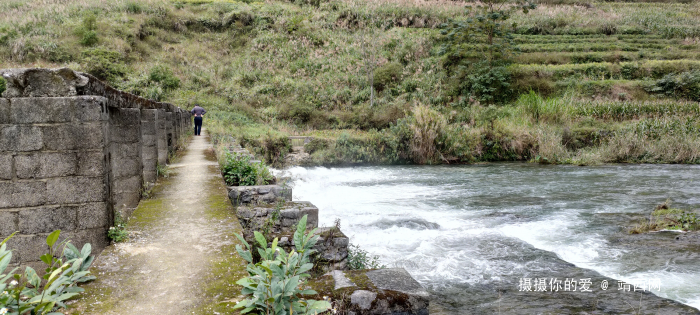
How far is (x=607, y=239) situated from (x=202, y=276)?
6.33 metres

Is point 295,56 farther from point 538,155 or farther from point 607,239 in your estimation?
point 607,239

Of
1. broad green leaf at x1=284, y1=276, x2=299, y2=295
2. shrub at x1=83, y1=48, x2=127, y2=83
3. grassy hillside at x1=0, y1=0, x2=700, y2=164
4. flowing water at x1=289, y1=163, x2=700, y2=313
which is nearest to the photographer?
broad green leaf at x1=284, y1=276, x2=299, y2=295

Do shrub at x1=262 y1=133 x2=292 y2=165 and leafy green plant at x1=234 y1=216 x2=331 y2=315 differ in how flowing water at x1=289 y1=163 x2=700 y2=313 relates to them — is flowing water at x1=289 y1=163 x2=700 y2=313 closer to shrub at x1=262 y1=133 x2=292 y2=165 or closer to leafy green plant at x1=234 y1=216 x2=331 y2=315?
shrub at x1=262 y1=133 x2=292 y2=165

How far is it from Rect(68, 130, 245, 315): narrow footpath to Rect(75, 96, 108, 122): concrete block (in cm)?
111

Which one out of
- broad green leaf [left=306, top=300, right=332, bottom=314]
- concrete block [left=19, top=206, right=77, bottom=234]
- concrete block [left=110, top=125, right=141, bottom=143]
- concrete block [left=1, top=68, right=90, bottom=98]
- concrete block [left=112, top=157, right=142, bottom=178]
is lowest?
broad green leaf [left=306, top=300, right=332, bottom=314]

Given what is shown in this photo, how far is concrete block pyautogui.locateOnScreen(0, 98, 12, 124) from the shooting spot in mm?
3430

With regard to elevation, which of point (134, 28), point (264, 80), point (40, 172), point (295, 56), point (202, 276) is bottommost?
point (202, 276)

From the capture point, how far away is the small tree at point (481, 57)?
1019 inches

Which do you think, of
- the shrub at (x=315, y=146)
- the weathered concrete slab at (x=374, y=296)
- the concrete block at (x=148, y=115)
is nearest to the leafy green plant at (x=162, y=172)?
the concrete block at (x=148, y=115)

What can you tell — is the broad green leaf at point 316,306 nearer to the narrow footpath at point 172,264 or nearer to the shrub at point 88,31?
the narrow footpath at point 172,264

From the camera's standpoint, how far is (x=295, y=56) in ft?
110

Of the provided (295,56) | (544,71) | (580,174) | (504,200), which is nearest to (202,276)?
(504,200)

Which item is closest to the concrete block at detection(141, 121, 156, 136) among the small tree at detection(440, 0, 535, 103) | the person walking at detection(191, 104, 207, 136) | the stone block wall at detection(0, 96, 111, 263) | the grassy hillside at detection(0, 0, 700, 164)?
the stone block wall at detection(0, 96, 111, 263)

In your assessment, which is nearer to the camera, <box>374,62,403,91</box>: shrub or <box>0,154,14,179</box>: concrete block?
<box>0,154,14,179</box>: concrete block
